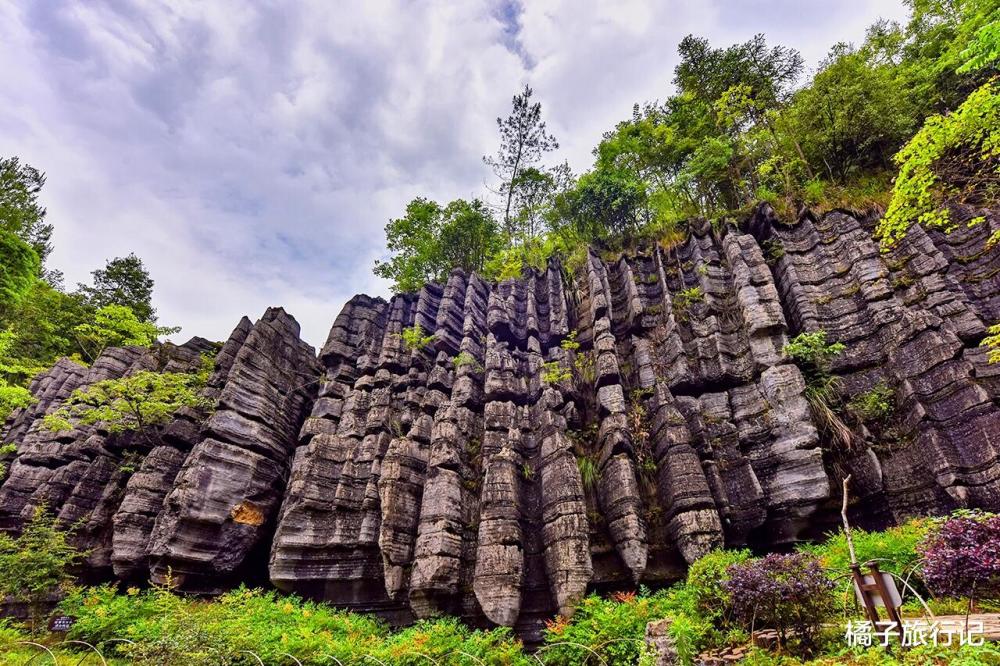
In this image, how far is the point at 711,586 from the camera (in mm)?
6504

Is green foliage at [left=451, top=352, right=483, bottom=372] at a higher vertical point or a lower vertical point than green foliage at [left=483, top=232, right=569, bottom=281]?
lower

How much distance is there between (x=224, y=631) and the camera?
6.82 meters

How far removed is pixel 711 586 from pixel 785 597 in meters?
1.45

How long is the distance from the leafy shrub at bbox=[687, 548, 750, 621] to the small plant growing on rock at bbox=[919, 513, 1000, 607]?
2345 millimetres

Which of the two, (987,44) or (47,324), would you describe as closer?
(987,44)

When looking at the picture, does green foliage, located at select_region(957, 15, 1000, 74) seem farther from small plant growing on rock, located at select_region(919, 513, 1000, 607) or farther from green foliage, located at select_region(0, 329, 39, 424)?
green foliage, located at select_region(0, 329, 39, 424)

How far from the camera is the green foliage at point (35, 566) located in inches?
400

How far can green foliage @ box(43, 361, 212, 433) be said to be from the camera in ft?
45.0

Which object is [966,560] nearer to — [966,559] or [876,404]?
[966,559]

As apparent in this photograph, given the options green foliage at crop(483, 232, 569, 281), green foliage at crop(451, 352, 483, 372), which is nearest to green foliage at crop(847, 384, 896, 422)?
green foliage at crop(451, 352, 483, 372)

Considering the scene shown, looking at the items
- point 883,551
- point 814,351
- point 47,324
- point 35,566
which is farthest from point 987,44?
point 47,324

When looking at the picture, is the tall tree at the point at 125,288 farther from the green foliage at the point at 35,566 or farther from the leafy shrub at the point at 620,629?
the leafy shrub at the point at 620,629

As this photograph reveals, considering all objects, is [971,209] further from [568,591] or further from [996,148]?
[568,591]

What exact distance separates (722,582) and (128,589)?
1467cm
